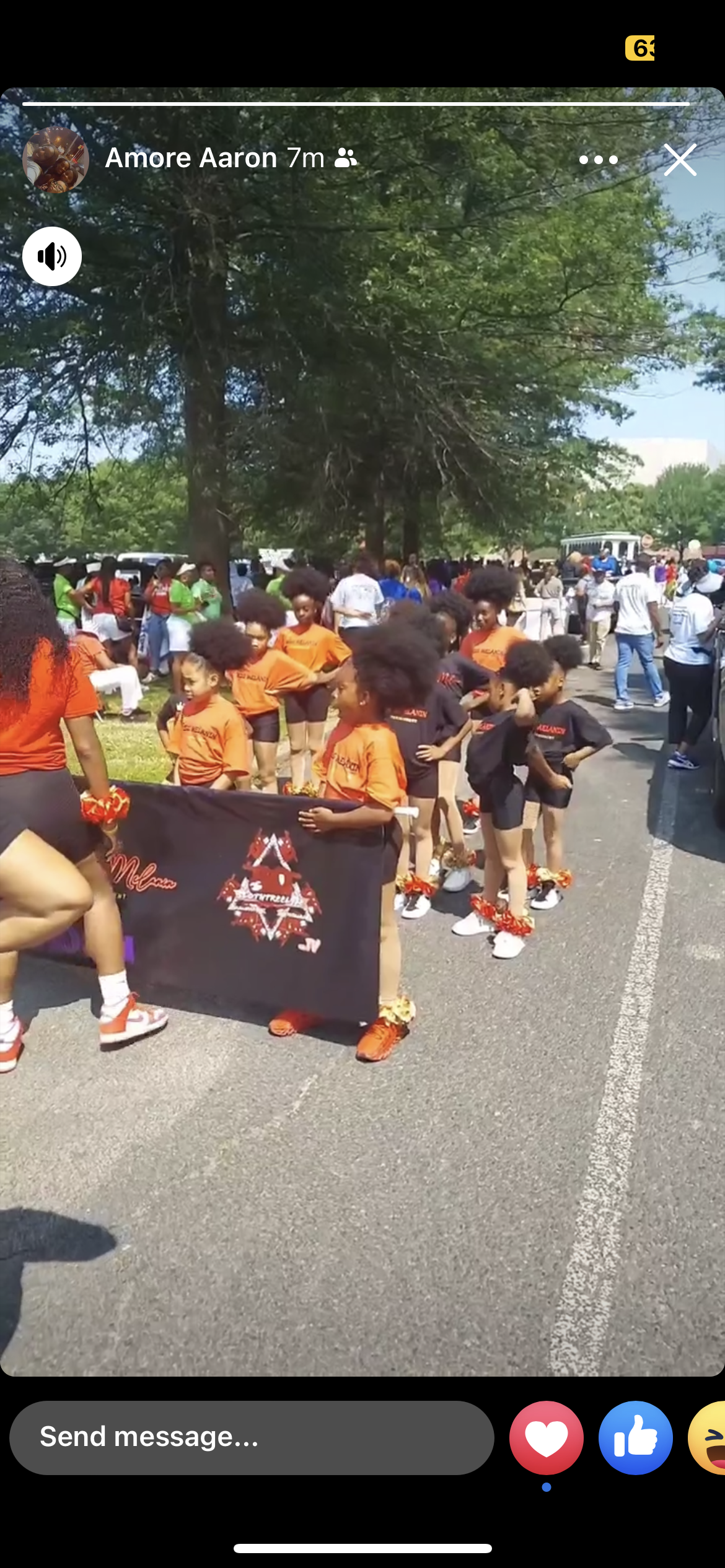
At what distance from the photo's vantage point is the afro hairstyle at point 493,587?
18.0 ft

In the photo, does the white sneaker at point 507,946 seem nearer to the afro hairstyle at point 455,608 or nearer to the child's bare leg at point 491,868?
the child's bare leg at point 491,868

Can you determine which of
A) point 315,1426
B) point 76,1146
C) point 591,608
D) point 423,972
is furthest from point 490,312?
point 591,608

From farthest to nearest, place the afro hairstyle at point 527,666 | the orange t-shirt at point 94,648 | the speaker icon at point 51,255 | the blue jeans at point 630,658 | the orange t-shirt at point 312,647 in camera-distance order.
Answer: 1. the blue jeans at point 630,658
2. the orange t-shirt at point 94,648
3. the orange t-shirt at point 312,647
4. the afro hairstyle at point 527,666
5. the speaker icon at point 51,255

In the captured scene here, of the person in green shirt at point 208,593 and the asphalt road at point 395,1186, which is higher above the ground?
the person in green shirt at point 208,593

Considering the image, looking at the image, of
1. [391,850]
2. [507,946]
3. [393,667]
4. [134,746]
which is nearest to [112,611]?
[134,746]

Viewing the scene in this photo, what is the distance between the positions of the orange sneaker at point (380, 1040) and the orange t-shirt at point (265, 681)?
3.10m

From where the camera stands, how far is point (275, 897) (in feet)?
11.7

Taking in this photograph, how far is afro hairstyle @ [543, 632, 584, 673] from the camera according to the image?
507 cm

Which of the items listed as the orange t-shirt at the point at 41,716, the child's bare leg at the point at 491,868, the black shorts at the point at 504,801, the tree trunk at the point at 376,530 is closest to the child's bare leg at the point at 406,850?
the child's bare leg at the point at 491,868

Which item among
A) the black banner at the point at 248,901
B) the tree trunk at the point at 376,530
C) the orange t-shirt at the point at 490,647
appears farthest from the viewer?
the tree trunk at the point at 376,530

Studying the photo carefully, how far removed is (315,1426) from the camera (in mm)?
1388

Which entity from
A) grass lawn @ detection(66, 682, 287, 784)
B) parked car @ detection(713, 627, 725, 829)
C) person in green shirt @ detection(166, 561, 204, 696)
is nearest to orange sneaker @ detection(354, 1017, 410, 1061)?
parked car @ detection(713, 627, 725, 829)

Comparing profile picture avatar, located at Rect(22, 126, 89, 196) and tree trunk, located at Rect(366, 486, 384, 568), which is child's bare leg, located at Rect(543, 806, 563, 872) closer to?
profile picture avatar, located at Rect(22, 126, 89, 196)

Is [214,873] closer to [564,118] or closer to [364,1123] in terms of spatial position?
[364,1123]
